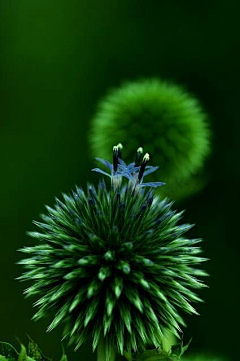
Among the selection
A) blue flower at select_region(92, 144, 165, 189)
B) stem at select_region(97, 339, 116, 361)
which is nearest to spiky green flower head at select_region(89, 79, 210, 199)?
blue flower at select_region(92, 144, 165, 189)

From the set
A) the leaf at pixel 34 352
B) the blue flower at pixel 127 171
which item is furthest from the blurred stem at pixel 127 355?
the blue flower at pixel 127 171

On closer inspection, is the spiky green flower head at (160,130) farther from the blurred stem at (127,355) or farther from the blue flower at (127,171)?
the blurred stem at (127,355)

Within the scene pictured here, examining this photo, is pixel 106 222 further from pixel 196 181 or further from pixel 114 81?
pixel 114 81

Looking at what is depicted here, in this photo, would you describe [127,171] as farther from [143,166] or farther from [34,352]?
[34,352]

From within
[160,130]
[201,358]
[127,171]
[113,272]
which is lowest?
[201,358]

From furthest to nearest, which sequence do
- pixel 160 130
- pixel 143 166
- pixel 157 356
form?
pixel 160 130, pixel 143 166, pixel 157 356

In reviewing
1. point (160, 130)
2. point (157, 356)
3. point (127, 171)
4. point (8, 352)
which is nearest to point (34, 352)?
point (8, 352)

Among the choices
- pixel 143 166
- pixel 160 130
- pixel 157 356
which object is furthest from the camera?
pixel 160 130

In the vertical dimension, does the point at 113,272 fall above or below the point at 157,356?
above
